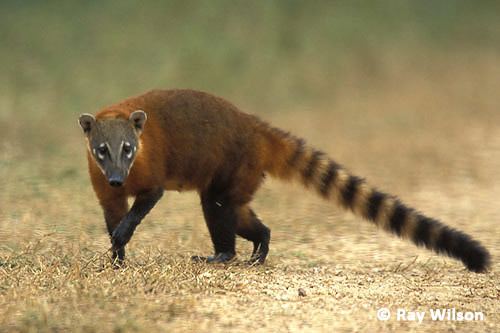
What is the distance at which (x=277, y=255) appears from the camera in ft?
36.8

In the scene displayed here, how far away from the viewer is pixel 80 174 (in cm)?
1605

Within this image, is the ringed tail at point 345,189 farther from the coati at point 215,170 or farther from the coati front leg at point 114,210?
the coati front leg at point 114,210

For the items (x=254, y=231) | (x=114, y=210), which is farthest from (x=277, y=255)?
(x=114, y=210)

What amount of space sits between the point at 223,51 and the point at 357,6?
4636 mm

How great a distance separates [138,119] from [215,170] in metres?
1.09

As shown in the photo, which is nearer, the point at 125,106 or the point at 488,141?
the point at 125,106

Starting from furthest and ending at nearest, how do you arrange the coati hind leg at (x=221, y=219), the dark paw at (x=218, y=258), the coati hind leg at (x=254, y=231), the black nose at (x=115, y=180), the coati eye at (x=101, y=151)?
the coati hind leg at (x=254, y=231) → the coati hind leg at (x=221, y=219) → the dark paw at (x=218, y=258) → the coati eye at (x=101, y=151) → the black nose at (x=115, y=180)

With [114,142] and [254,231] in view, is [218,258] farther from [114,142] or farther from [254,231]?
[114,142]

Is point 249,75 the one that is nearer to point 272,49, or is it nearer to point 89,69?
point 272,49

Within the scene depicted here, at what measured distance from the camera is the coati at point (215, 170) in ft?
30.6

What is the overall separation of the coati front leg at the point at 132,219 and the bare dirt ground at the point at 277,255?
26cm

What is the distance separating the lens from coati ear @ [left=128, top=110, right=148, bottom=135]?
9.29 metres

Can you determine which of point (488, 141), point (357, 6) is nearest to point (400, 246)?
point (488, 141)

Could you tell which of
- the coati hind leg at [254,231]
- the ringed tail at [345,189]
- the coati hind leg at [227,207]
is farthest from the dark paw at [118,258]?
the ringed tail at [345,189]
